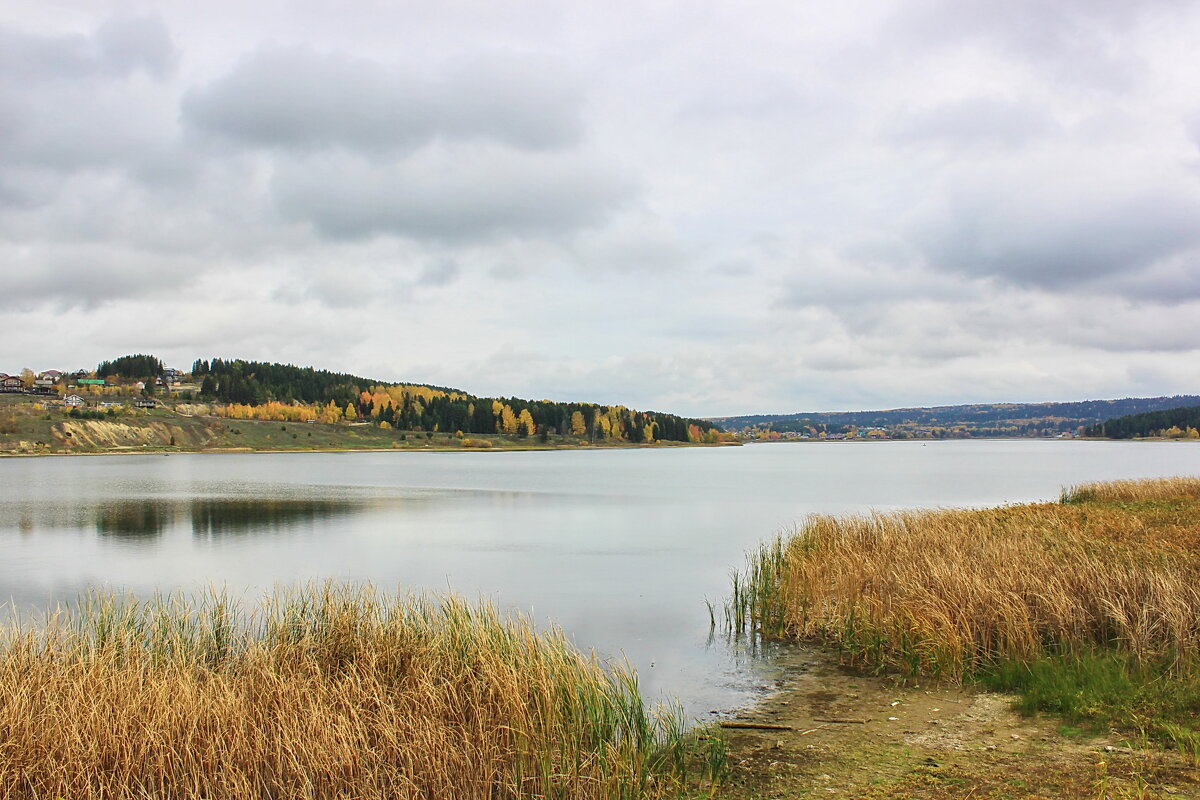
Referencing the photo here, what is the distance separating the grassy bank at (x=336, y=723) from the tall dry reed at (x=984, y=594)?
4754 millimetres

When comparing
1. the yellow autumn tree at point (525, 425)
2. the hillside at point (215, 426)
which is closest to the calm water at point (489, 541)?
the hillside at point (215, 426)

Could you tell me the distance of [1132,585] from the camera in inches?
478

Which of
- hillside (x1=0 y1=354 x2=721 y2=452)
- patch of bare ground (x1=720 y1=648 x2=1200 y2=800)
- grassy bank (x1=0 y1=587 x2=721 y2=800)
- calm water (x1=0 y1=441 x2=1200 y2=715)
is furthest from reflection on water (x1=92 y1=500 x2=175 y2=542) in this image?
hillside (x1=0 y1=354 x2=721 y2=452)

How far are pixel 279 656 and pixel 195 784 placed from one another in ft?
11.3

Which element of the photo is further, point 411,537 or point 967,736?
point 411,537

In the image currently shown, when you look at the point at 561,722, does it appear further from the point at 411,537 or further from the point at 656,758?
the point at 411,537

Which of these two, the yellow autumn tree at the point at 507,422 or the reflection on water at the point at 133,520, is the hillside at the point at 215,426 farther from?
the reflection on water at the point at 133,520

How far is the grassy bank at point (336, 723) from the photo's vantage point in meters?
6.99

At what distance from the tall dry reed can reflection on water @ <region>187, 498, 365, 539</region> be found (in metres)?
23.5

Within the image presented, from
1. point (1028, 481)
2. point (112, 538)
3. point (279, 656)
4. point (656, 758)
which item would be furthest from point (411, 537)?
point (1028, 481)

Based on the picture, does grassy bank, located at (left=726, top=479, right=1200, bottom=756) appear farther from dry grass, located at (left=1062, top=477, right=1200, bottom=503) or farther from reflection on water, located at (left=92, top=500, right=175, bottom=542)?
reflection on water, located at (left=92, top=500, right=175, bottom=542)

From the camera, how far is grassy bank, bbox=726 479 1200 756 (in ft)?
32.3

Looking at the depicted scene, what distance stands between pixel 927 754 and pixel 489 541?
2390 cm

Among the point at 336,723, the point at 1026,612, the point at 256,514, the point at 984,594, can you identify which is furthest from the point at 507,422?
the point at 336,723
